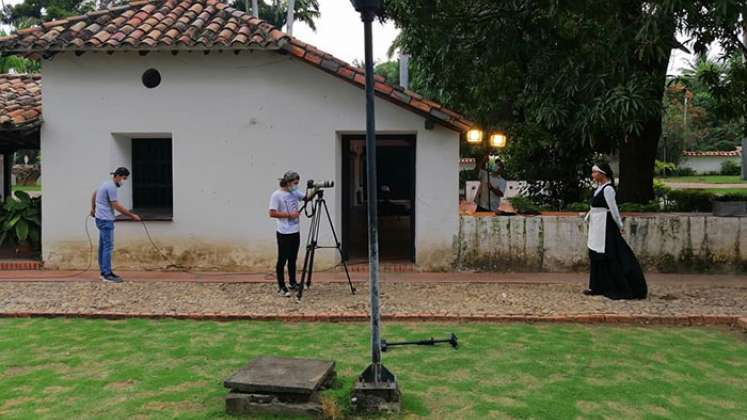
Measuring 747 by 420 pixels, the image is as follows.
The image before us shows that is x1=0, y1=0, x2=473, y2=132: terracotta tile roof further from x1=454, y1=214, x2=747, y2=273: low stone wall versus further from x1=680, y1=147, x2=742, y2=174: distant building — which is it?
x1=680, y1=147, x2=742, y2=174: distant building

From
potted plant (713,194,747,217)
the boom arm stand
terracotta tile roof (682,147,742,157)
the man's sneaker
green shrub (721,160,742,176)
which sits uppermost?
terracotta tile roof (682,147,742,157)

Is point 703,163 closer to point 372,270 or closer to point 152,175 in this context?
point 152,175

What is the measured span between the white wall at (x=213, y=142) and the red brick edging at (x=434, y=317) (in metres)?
2.94

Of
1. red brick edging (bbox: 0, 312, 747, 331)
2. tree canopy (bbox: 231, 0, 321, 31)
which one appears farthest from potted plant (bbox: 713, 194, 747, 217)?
tree canopy (bbox: 231, 0, 321, 31)

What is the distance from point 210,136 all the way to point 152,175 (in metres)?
1.52

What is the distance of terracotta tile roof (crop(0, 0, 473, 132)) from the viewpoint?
8.90 meters

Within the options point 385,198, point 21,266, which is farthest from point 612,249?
point 385,198

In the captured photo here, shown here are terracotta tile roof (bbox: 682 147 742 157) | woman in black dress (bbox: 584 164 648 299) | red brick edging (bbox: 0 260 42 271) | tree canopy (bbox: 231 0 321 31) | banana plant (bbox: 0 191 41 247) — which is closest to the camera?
woman in black dress (bbox: 584 164 648 299)

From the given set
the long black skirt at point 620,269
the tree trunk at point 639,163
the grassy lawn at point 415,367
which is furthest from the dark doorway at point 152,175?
the tree trunk at point 639,163

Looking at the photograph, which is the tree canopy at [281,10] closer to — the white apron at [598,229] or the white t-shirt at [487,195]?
the white t-shirt at [487,195]

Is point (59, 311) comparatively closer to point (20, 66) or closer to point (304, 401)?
point (304, 401)

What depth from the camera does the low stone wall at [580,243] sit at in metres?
9.36

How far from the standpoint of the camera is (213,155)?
31.2ft

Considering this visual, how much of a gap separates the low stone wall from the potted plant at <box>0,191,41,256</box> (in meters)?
7.06
